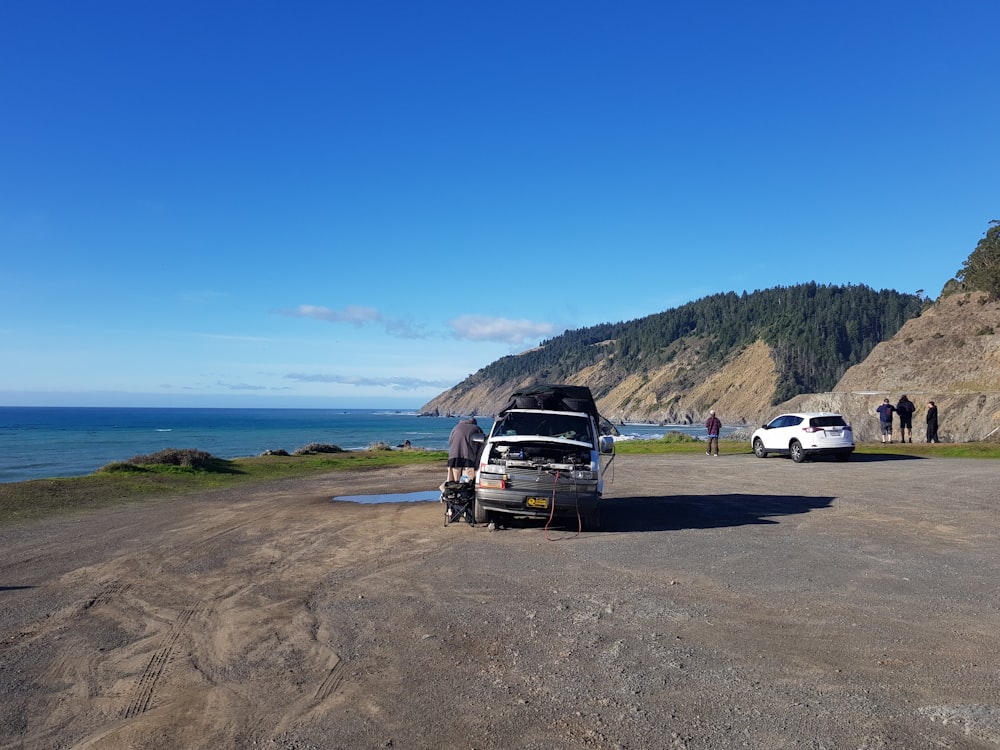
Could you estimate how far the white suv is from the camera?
2477 cm

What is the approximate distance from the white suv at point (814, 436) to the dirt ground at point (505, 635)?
1225cm

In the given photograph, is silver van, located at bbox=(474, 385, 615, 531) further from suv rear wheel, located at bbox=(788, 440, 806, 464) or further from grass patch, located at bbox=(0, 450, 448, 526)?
suv rear wheel, located at bbox=(788, 440, 806, 464)

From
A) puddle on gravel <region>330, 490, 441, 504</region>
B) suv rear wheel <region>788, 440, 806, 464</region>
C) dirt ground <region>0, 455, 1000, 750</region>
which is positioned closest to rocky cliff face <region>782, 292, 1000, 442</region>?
suv rear wheel <region>788, 440, 806, 464</region>

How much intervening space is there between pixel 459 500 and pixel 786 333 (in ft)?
496

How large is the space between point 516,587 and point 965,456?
25197mm

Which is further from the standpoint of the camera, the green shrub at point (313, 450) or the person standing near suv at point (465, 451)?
the green shrub at point (313, 450)

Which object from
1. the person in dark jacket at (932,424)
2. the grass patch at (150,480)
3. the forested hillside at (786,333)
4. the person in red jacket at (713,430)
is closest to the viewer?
the grass patch at (150,480)

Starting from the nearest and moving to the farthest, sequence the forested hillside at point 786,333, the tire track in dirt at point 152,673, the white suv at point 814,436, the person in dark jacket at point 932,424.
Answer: the tire track in dirt at point 152,673 < the white suv at point 814,436 < the person in dark jacket at point 932,424 < the forested hillside at point 786,333

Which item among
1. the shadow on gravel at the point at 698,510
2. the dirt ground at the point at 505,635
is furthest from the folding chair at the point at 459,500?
the shadow on gravel at the point at 698,510

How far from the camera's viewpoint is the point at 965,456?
26672mm

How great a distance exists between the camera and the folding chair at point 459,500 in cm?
1306

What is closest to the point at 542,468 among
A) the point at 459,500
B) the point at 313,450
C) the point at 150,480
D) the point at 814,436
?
the point at 459,500

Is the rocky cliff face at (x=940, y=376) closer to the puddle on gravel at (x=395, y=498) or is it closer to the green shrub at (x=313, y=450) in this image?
the green shrub at (x=313, y=450)

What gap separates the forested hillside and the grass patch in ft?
378
